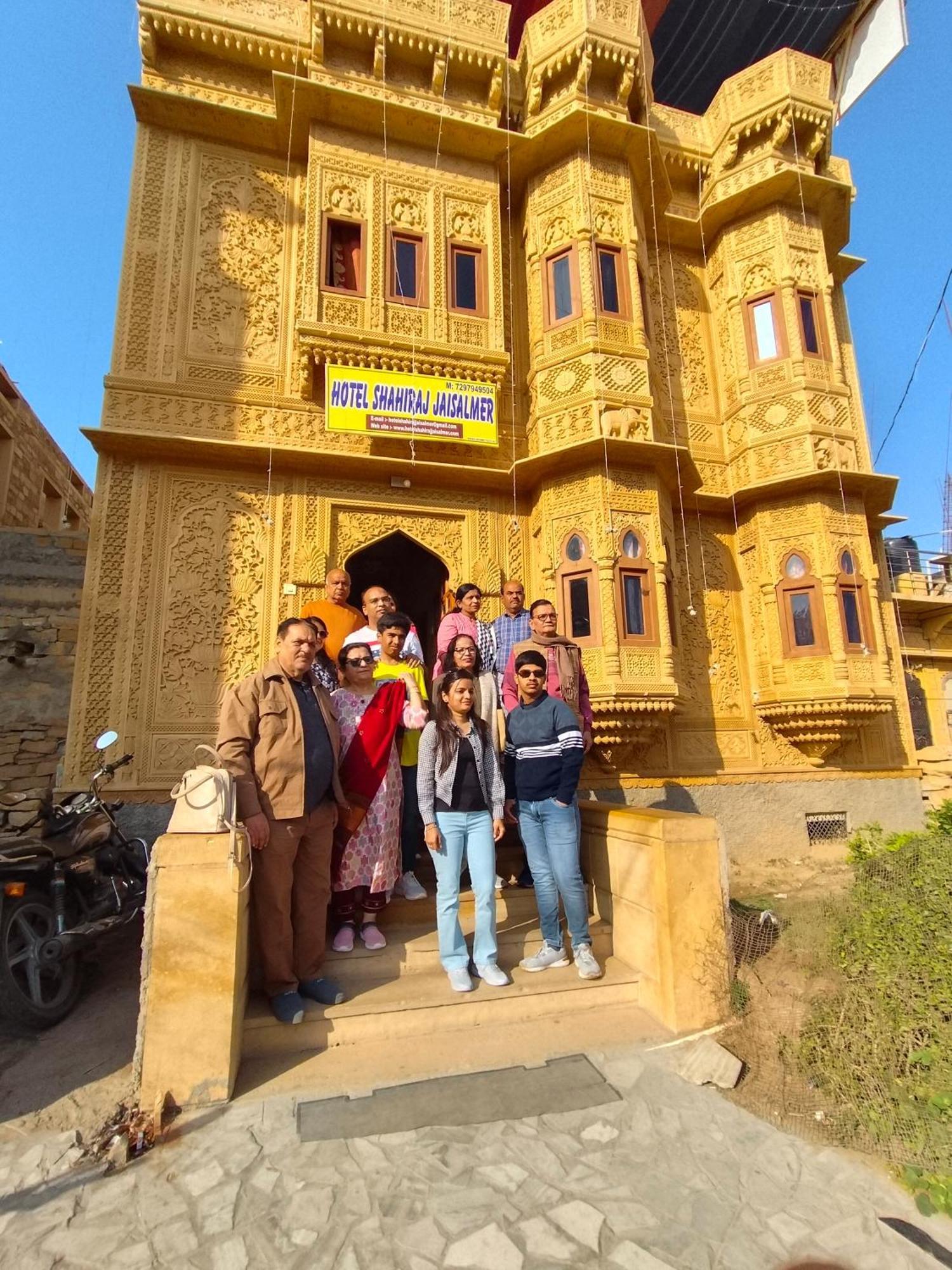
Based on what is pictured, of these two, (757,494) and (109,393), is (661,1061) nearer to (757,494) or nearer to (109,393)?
(757,494)

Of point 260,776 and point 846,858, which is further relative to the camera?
point 846,858

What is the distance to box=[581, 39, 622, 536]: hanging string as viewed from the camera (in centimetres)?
798

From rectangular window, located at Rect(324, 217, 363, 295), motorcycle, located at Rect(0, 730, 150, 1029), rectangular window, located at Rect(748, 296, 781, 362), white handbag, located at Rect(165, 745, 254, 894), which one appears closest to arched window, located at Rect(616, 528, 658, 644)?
rectangular window, located at Rect(748, 296, 781, 362)

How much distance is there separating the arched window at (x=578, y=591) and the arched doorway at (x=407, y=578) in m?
2.71

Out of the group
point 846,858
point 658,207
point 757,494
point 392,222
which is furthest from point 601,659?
point 658,207

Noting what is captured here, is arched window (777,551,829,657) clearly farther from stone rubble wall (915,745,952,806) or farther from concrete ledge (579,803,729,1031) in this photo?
concrete ledge (579,803,729,1031)

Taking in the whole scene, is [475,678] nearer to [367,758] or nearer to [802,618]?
[367,758]

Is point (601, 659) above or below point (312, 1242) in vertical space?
above

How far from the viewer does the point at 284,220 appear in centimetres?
866

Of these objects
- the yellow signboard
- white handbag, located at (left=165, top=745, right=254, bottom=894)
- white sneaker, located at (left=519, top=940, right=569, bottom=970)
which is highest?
the yellow signboard

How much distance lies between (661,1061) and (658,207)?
11.0 metres

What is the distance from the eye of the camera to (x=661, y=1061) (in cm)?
338

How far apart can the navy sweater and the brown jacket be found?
1.38 meters

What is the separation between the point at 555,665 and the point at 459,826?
158 centimetres
